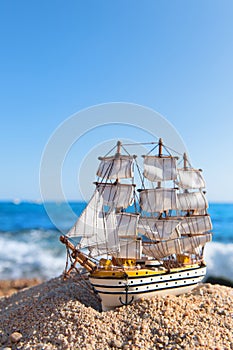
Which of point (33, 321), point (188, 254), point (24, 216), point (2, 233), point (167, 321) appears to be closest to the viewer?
point (167, 321)

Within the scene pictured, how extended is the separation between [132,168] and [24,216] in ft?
136

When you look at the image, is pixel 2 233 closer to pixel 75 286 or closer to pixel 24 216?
pixel 24 216

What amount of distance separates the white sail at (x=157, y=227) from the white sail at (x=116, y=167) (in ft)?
5.52

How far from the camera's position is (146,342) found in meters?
6.55

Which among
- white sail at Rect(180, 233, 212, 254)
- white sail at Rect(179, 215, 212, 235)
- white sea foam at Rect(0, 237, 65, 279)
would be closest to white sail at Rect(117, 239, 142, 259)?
white sail at Rect(180, 233, 212, 254)

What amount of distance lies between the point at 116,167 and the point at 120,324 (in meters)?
3.98

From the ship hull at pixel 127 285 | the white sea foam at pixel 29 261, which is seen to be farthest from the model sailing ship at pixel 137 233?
the white sea foam at pixel 29 261

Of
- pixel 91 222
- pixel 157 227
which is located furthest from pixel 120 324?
pixel 157 227

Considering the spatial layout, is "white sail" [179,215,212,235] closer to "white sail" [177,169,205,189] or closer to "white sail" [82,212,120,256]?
"white sail" [177,169,205,189]

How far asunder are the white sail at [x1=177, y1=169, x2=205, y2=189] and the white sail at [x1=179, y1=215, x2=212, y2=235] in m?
1.05

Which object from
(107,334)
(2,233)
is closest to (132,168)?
(107,334)

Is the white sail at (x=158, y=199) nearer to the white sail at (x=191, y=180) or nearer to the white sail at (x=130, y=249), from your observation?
the white sail at (x=191, y=180)

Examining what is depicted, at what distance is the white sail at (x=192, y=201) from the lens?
1129cm

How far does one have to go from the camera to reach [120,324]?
7.22 metres
